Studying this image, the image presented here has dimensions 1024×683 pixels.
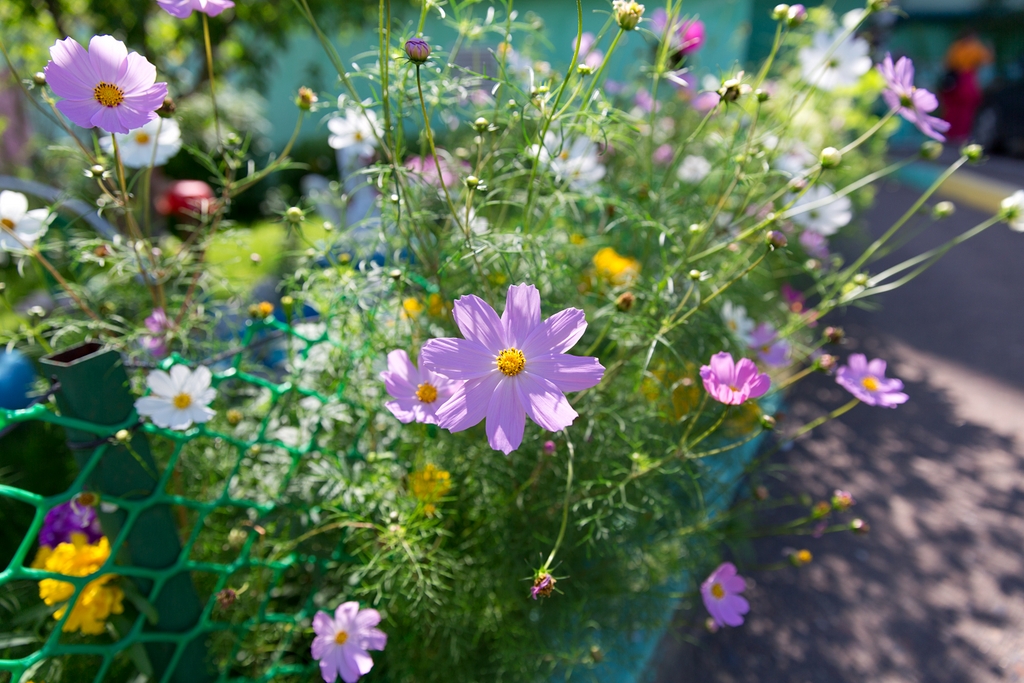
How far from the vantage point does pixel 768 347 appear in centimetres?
142

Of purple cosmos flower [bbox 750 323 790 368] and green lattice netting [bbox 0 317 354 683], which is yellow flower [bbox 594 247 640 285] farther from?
green lattice netting [bbox 0 317 354 683]

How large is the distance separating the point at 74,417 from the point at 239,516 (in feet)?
1.54

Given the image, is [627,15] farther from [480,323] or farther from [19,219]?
[19,219]

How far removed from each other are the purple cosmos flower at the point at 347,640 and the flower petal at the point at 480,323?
542mm

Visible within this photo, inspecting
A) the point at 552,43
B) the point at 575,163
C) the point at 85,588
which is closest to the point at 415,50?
the point at 575,163

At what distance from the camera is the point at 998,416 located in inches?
107

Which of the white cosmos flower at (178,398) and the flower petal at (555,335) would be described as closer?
the flower petal at (555,335)

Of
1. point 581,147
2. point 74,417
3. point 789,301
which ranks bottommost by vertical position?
point 789,301

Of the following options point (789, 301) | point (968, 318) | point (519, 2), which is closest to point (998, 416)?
point (968, 318)

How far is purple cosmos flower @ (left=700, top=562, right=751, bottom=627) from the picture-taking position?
1.14 meters

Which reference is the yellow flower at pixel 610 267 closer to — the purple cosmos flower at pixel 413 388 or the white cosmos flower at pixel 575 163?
the white cosmos flower at pixel 575 163

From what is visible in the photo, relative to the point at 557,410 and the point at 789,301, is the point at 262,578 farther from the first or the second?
the point at 789,301

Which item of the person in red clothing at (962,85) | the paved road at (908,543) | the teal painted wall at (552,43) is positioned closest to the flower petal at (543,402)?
the paved road at (908,543)

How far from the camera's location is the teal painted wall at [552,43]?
5387 millimetres
